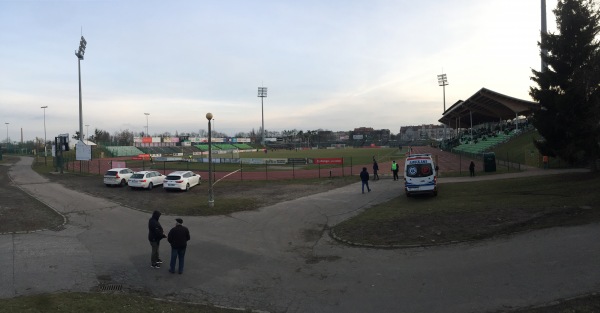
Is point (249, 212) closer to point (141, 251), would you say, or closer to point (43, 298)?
point (141, 251)

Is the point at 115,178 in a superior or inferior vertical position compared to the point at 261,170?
superior

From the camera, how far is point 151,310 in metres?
7.22

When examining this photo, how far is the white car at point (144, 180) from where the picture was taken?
27.4 m

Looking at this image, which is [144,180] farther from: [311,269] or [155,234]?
[311,269]

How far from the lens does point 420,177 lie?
20188 mm

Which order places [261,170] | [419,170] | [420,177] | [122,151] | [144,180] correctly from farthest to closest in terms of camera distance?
[122,151] → [261,170] → [144,180] → [419,170] → [420,177]

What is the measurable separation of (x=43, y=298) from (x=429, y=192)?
17143 millimetres

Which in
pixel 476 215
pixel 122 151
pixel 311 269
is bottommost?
pixel 311 269

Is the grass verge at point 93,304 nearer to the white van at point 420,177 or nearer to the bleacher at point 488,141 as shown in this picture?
the white van at point 420,177

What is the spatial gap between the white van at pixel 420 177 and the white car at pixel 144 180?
59.3ft

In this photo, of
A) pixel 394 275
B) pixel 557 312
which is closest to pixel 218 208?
pixel 394 275

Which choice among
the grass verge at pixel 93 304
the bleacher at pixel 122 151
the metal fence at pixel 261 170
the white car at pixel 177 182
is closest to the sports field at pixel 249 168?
the metal fence at pixel 261 170

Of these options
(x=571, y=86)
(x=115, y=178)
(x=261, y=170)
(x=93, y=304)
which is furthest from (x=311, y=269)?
(x=261, y=170)

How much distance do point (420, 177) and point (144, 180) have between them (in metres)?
18.8
